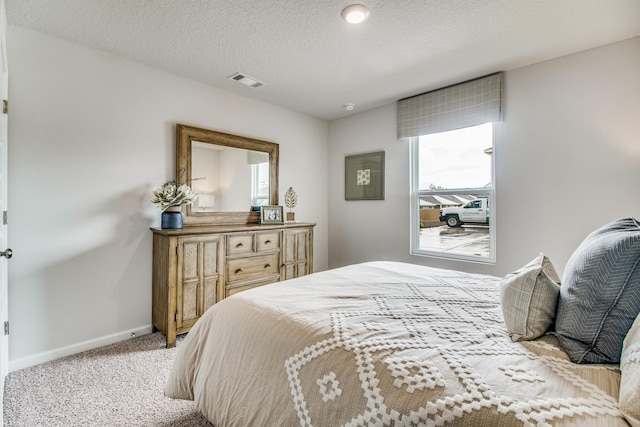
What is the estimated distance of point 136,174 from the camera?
8.50 ft

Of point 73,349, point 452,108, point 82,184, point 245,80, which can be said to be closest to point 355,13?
point 245,80

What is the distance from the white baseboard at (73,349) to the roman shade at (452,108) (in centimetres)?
339

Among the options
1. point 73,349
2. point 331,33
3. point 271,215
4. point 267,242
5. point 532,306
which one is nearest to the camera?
point 532,306

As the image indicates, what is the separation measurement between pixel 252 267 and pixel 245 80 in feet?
6.18

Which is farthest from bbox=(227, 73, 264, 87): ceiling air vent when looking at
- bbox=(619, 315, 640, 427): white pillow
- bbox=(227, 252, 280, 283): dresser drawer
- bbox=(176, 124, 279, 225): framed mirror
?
bbox=(619, 315, 640, 427): white pillow

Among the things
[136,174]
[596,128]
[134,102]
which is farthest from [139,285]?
[596,128]

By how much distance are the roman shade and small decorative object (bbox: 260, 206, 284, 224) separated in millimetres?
1715

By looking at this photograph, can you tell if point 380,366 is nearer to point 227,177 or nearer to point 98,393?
point 98,393

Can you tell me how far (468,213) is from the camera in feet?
10.4

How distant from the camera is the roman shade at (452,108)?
110 inches

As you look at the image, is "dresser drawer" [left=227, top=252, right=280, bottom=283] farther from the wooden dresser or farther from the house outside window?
the house outside window

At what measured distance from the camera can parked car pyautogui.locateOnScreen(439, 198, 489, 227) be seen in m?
3.04

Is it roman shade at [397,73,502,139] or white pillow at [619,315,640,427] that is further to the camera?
roman shade at [397,73,502,139]

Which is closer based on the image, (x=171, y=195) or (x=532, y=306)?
(x=532, y=306)
